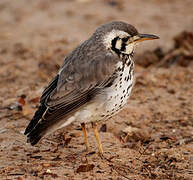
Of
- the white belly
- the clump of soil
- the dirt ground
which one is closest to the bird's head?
the white belly

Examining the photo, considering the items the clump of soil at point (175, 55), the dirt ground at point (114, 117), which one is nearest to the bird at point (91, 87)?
the dirt ground at point (114, 117)

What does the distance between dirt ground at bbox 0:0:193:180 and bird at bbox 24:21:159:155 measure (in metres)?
0.43

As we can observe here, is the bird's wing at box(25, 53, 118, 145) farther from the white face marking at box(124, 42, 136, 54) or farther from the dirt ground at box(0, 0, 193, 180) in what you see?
the dirt ground at box(0, 0, 193, 180)

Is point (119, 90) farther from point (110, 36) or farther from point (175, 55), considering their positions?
point (175, 55)

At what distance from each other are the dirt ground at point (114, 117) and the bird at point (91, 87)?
0.43 metres

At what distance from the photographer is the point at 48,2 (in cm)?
1344

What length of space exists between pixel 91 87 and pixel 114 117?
1.62 meters

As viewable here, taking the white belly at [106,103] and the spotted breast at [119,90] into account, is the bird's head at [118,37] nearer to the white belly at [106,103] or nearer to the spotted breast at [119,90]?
the spotted breast at [119,90]

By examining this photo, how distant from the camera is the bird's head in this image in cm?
541

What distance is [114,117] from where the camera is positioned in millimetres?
6730

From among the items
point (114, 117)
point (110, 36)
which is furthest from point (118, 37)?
point (114, 117)

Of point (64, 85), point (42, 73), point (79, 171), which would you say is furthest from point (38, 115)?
point (42, 73)

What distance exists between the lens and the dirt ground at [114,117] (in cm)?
511

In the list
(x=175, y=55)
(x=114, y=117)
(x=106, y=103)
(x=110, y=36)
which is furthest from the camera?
(x=175, y=55)
